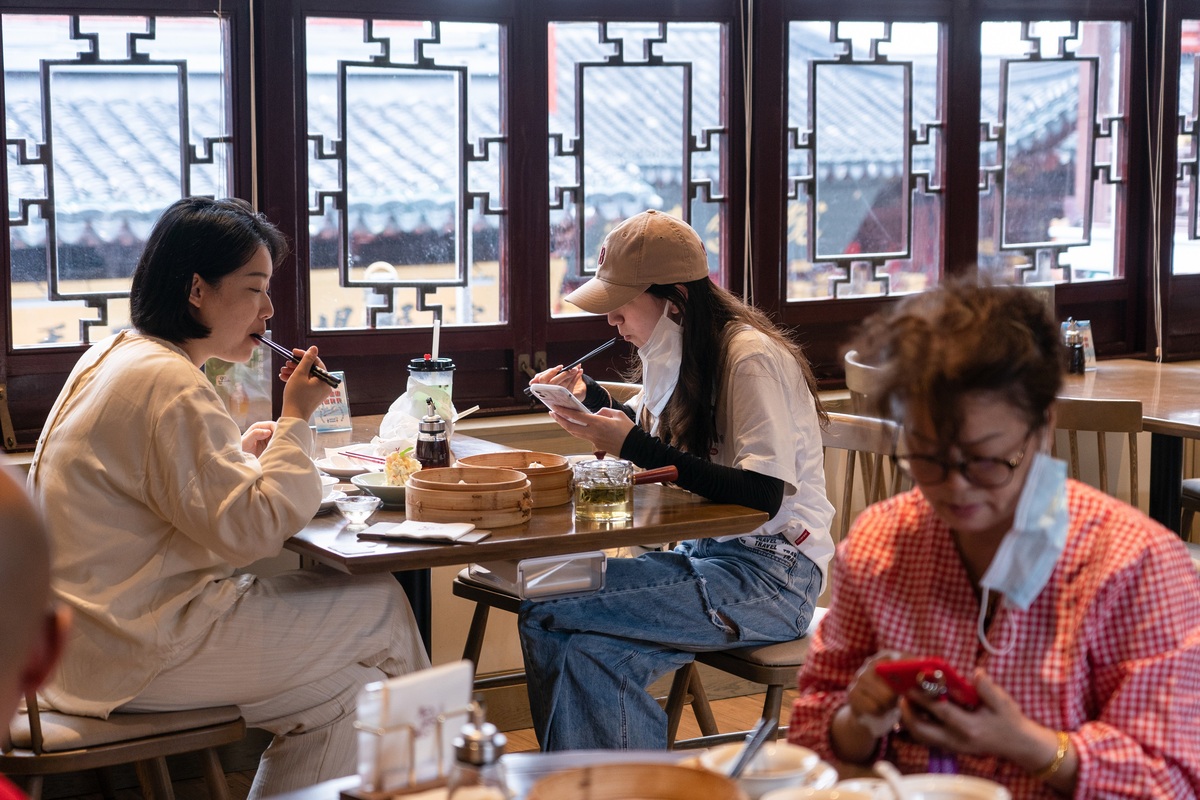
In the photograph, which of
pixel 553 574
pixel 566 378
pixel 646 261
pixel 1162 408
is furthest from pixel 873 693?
pixel 1162 408

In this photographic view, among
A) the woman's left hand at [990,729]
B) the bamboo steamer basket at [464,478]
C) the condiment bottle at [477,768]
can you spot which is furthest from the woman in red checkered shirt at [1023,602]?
the bamboo steamer basket at [464,478]

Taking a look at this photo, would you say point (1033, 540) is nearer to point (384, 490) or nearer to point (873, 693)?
point (873, 693)

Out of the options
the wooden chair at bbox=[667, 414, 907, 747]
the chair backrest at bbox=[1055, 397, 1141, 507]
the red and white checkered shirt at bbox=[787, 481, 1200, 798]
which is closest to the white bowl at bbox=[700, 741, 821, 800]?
the red and white checkered shirt at bbox=[787, 481, 1200, 798]

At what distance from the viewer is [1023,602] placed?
129 cm

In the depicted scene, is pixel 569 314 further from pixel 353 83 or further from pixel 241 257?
pixel 241 257

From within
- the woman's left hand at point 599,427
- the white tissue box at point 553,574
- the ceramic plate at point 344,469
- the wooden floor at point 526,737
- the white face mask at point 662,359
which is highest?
the white face mask at point 662,359

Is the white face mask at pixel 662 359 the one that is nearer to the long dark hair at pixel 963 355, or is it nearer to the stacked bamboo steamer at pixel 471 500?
the stacked bamboo steamer at pixel 471 500

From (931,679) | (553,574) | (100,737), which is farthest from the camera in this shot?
(553,574)

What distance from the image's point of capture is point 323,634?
2336mm

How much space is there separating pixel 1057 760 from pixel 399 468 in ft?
4.88

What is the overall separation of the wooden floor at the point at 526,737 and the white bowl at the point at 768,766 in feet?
6.97

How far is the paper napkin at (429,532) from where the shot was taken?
85.1 inches

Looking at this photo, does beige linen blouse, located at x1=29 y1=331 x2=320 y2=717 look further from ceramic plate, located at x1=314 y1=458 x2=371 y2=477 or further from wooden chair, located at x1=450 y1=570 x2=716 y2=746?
wooden chair, located at x1=450 y1=570 x2=716 y2=746

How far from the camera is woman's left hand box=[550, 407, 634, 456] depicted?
2.50 meters
